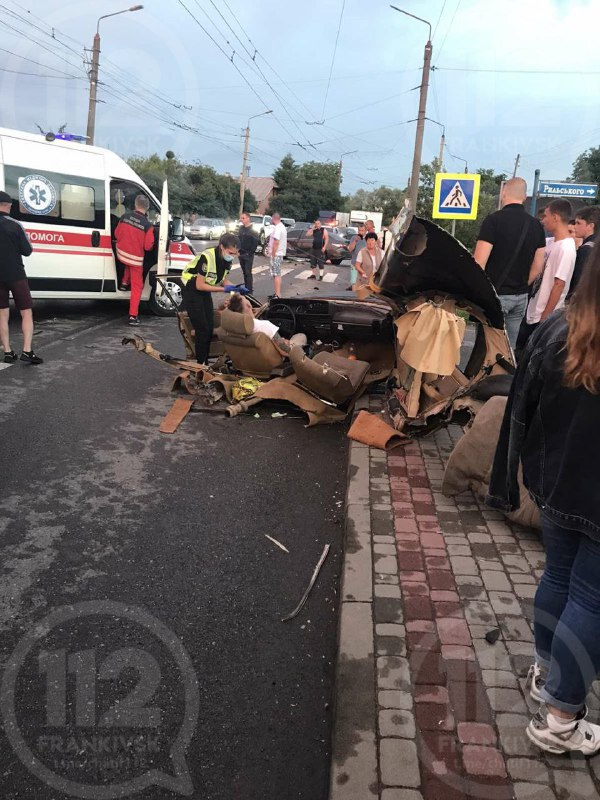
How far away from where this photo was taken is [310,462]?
5.38 metres

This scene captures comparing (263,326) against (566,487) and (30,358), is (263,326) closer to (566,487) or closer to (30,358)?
(30,358)

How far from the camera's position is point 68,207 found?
32.7ft

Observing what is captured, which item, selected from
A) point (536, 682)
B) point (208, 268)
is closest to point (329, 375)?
point (208, 268)

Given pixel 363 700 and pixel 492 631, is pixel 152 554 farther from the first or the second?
pixel 492 631

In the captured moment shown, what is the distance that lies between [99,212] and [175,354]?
10.6 ft

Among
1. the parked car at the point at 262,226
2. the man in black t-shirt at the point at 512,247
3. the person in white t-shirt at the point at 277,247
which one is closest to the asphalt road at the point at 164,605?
the man in black t-shirt at the point at 512,247

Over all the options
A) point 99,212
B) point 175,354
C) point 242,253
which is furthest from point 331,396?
point 242,253

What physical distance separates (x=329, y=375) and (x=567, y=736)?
3.96m

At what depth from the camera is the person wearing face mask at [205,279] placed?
7.10m

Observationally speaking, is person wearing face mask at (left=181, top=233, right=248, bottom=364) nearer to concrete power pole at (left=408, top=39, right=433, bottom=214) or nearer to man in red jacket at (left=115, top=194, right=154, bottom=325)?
man in red jacket at (left=115, top=194, right=154, bottom=325)

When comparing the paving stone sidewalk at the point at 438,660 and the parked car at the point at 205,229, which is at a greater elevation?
the parked car at the point at 205,229

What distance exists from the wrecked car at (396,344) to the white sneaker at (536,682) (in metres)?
2.54

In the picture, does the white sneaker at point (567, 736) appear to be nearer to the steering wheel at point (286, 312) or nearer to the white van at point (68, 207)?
the steering wheel at point (286, 312)
